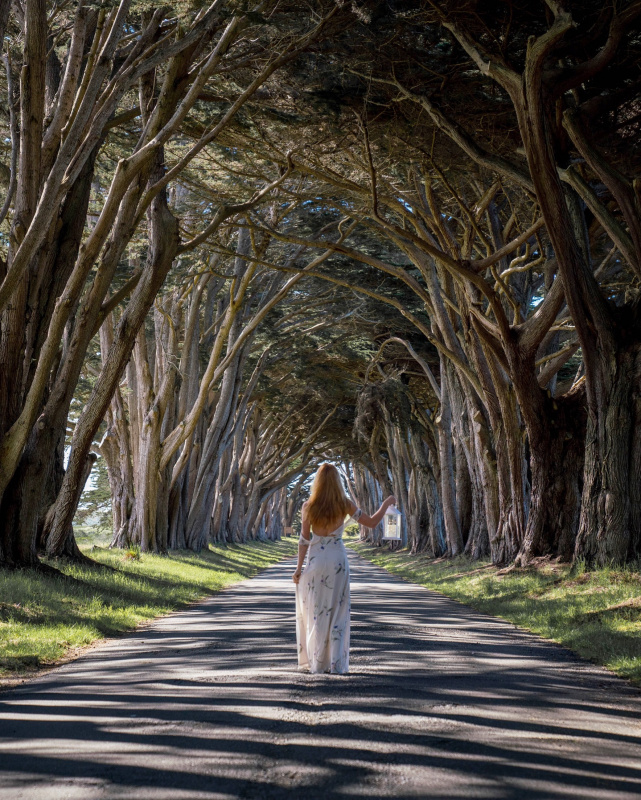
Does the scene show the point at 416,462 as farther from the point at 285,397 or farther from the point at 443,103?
the point at 443,103

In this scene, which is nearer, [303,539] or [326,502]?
[326,502]

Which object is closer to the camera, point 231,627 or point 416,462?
point 231,627

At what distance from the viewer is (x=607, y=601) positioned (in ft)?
32.5

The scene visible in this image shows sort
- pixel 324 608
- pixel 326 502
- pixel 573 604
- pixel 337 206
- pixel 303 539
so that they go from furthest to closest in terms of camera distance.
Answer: pixel 337 206
pixel 573 604
pixel 303 539
pixel 326 502
pixel 324 608

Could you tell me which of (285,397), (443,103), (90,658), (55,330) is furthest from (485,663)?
(285,397)

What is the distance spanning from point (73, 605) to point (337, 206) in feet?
34.2

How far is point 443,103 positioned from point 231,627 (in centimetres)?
809

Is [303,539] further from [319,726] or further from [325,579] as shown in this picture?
[319,726]

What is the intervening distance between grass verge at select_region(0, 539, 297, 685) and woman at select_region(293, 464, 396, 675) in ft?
6.48

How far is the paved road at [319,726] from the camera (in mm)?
3707

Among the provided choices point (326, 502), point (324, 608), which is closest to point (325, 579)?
point (324, 608)

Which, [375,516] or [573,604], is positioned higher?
[375,516]

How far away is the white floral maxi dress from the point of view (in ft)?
21.6

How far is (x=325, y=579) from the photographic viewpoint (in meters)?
6.87
